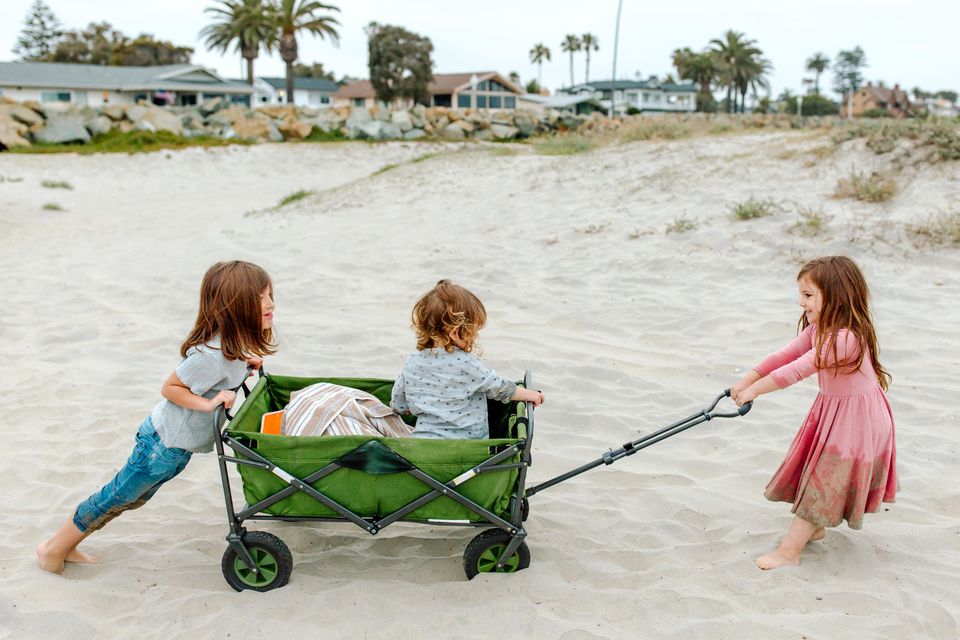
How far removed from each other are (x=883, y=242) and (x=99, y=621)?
732cm

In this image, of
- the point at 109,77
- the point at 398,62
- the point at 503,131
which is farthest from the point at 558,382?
the point at 109,77

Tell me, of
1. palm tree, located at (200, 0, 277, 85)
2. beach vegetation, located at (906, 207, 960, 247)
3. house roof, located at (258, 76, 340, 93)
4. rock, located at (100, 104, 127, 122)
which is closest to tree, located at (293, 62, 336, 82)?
house roof, located at (258, 76, 340, 93)

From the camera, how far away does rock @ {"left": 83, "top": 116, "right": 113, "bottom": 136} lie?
23.6 meters

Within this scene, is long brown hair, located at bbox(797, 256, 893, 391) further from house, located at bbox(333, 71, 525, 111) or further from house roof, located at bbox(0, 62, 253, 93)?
house, located at bbox(333, 71, 525, 111)

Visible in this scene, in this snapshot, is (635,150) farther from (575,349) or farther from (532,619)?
(532,619)

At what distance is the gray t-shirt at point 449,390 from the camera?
3.45 m

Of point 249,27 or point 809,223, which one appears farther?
point 249,27

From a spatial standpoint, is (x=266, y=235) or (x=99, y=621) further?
(x=266, y=235)

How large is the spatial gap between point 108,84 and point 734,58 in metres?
42.6

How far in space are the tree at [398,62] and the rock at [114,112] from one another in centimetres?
1753

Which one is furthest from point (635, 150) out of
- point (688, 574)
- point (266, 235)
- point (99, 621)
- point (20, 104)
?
point (20, 104)

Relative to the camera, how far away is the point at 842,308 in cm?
325

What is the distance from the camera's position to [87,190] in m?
17.6

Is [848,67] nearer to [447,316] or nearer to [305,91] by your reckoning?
[305,91]
